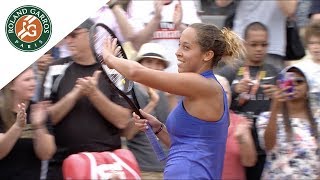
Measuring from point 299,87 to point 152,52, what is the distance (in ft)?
3.95

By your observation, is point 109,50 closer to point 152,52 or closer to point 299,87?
point 299,87

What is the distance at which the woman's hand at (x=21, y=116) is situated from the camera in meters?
4.47

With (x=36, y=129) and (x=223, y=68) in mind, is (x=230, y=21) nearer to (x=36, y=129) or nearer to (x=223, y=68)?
(x=223, y=68)

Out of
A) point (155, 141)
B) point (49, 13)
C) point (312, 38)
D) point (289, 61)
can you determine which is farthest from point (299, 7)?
point (49, 13)

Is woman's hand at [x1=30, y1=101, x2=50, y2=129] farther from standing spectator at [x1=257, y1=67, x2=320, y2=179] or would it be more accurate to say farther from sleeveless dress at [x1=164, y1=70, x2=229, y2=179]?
standing spectator at [x1=257, y1=67, x2=320, y2=179]

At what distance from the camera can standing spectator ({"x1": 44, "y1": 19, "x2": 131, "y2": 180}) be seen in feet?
16.2

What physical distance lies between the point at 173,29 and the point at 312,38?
133 centimetres

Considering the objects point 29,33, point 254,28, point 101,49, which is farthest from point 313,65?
point 29,33

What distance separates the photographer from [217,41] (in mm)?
3895

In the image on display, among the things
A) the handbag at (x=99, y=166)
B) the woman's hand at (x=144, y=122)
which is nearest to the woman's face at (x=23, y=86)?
the handbag at (x=99, y=166)

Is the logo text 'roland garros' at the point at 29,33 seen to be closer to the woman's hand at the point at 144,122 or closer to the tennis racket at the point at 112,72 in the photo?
the tennis racket at the point at 112,72

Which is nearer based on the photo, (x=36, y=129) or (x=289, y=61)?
(x=36, y=129)

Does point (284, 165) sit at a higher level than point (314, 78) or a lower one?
lower

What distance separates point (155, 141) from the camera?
415cm
